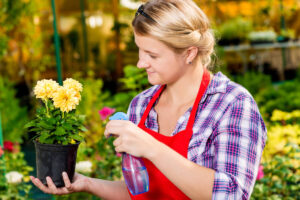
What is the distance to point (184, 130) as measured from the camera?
1.63 meters

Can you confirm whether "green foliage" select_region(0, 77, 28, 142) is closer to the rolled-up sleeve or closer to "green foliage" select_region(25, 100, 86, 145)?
"green foliage" select_region(25, 100, 86, 145)

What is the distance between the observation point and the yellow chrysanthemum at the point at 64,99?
1568 mm

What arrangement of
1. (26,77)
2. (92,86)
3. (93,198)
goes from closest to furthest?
(93,198) < (92,86) < (26,77)

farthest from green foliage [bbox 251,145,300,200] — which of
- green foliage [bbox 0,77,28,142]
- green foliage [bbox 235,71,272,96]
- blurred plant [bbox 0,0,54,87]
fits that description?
blurred plant [bbox 0,0,54,87]

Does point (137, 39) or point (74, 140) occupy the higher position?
point (137, 39)

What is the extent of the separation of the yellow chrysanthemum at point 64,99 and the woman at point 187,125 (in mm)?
193

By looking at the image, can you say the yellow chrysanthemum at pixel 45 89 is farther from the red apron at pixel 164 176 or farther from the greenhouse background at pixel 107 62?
the greenhouse background at pixel 107 62

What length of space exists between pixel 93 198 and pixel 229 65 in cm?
489

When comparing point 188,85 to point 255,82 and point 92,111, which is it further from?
point 255,82

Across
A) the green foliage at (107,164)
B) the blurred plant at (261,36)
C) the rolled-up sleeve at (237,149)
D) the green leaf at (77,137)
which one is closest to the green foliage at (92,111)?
the green foliage at (107,164)

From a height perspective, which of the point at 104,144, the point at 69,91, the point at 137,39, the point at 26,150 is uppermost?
the point at 137,39

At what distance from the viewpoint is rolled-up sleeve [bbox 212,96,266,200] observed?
1.47m

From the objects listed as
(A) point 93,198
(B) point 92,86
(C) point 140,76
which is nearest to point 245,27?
(B) point 92,86

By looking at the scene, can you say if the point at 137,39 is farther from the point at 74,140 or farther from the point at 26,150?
the point at 26,150
